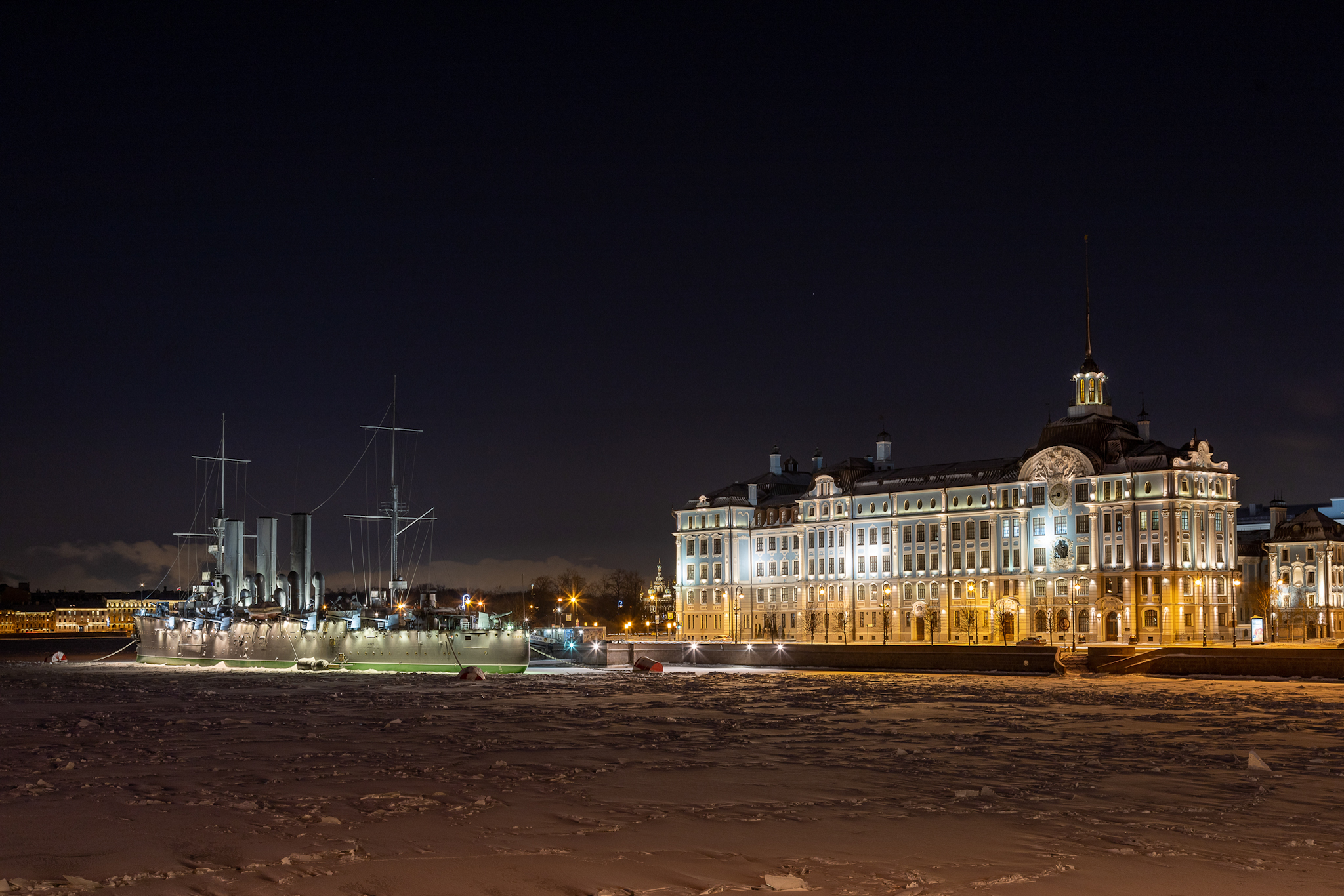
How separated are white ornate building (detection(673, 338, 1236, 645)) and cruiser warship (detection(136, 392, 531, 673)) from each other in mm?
45298

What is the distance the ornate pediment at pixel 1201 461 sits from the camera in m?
112

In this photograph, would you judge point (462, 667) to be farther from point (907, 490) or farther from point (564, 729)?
point (907, 490)

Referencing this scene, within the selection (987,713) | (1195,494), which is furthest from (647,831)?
(1195,494)

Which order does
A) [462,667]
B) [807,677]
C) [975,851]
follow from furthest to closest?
[462,667] < [807,677] < [975,851]

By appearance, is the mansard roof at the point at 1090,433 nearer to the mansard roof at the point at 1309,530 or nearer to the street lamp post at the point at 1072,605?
the street lamp post at the point at 1072,605

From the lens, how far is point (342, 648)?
269ft

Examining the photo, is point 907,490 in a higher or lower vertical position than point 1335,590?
higher

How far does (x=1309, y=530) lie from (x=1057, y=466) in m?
23.6

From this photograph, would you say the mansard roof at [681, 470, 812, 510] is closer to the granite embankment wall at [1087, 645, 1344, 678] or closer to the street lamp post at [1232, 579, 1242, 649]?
the street lamp post at [1232, 579, 1242, 649]

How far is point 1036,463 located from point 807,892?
349 ft

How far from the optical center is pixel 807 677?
71.9 metres

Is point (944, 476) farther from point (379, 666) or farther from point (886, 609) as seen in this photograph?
point (379, 666)

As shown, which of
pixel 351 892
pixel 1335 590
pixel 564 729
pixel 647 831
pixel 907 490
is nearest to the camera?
pixel 351 892

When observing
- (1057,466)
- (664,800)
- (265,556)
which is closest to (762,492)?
(1057,466)
